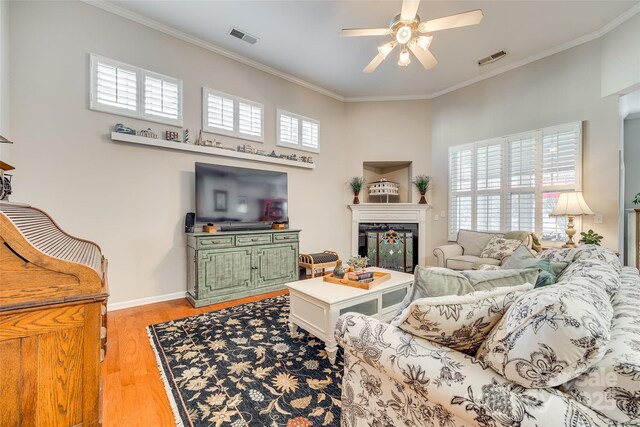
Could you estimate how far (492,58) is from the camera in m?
4.12

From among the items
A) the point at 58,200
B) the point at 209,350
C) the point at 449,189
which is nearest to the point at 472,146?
the point at 449,189

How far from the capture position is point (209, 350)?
84.8 inches

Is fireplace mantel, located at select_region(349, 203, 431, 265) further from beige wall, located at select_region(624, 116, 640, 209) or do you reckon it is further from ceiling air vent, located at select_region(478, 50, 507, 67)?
beige wall, located at select_region(624, 116, 640, 209)

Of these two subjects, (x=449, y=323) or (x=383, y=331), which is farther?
(x=383, y=331)

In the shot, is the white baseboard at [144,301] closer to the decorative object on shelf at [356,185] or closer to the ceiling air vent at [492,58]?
the decorative object on shelf at [356,185]

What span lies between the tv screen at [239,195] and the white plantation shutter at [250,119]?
0.72 m

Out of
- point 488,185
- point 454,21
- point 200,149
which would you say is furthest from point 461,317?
point 488,185

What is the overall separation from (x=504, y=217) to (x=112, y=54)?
599 centimetres

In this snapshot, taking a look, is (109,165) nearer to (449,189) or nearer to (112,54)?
(112,54)

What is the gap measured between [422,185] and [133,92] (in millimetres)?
4912

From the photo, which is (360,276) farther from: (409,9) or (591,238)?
(591,238)

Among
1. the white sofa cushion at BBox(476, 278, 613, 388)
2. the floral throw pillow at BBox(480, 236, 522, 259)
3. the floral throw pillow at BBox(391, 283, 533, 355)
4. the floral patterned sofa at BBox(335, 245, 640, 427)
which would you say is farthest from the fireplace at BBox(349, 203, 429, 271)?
the white sofa cushion at BBox(476, 278, 613, 388)

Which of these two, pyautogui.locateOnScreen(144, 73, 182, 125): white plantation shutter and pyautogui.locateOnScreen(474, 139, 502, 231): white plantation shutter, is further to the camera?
pyautogui.locateOnScreen(474, 139, 502, 231): white plantation shutter

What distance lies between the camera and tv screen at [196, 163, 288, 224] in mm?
3475
